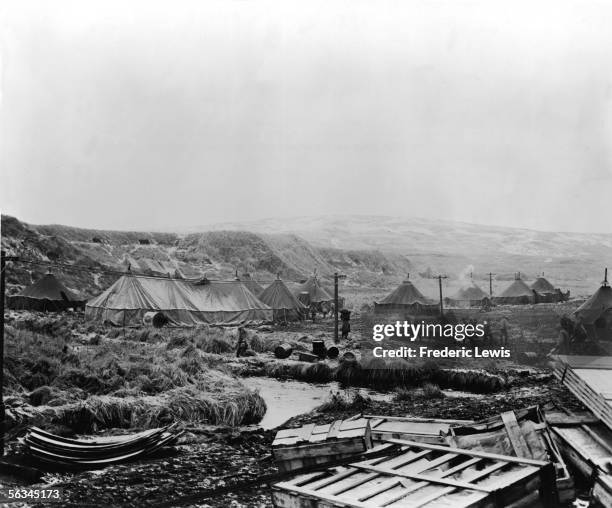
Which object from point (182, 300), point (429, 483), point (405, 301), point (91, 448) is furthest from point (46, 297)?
point (429, 483)

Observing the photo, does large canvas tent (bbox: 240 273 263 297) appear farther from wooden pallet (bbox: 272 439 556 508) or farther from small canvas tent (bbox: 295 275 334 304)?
wooden pallet (bbox: 272 439 556 508)

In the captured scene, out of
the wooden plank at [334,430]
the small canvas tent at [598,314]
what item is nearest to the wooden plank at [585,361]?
the small canvas tent at [598,314]

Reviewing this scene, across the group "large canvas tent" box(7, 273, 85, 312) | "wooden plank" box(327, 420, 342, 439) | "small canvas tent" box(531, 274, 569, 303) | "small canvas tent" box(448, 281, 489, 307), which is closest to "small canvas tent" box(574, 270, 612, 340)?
"small canvas tent" box(531, 274, 569, 303)

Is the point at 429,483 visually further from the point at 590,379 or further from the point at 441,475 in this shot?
the point at 590,379

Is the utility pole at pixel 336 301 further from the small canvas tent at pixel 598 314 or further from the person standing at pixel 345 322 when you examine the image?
the small canvas tent at pixel 598 314

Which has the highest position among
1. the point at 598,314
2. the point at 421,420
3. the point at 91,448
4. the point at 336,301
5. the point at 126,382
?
the point at 336,301
